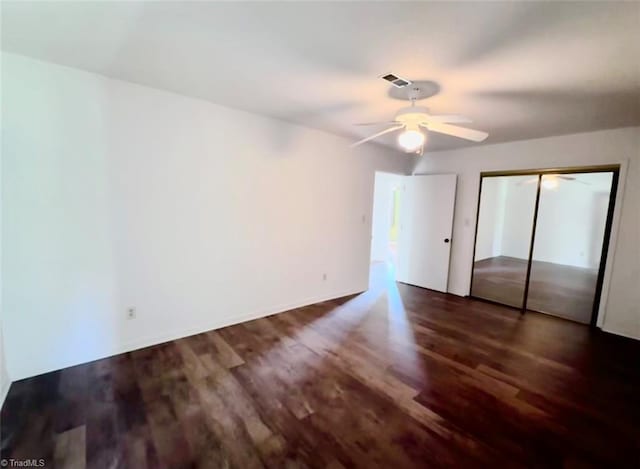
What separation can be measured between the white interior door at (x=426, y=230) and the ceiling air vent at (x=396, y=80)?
9.63 ft

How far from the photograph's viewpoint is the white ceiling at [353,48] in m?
1.51

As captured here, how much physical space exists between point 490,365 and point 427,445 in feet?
4.32

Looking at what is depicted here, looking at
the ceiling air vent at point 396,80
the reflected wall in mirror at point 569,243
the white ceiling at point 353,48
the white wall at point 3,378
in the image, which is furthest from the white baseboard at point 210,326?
the reflected wall in mirror at point 569,243

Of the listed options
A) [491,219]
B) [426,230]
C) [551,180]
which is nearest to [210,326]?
[426,230]

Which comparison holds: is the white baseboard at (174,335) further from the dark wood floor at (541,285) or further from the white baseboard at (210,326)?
the dark wood floor at (541,285)

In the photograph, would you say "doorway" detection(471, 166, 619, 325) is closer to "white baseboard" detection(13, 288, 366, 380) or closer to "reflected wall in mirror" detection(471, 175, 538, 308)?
"reflected wall in mirror" detection(471, 175, 538, 308)

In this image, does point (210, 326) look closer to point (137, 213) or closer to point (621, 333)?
point (137, 213)

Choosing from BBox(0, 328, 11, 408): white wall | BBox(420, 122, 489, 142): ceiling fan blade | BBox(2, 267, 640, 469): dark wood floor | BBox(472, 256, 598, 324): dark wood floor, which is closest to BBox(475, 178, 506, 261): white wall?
BBox(472, 256, 598, 324): dark wood floor

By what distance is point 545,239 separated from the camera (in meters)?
4.25

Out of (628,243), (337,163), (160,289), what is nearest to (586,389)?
(628,243)

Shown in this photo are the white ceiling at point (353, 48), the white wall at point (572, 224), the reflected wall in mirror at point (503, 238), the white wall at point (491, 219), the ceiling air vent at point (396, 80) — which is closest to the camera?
the white ceiling at point (353, 48)

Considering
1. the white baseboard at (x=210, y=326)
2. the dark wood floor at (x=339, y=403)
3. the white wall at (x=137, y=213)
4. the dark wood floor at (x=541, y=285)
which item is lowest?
the dark wood floor at (x=339, y=403)

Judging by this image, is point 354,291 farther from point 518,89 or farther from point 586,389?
point 518,89

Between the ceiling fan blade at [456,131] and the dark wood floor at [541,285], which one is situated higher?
the ceiling fan blade at [456,131]
